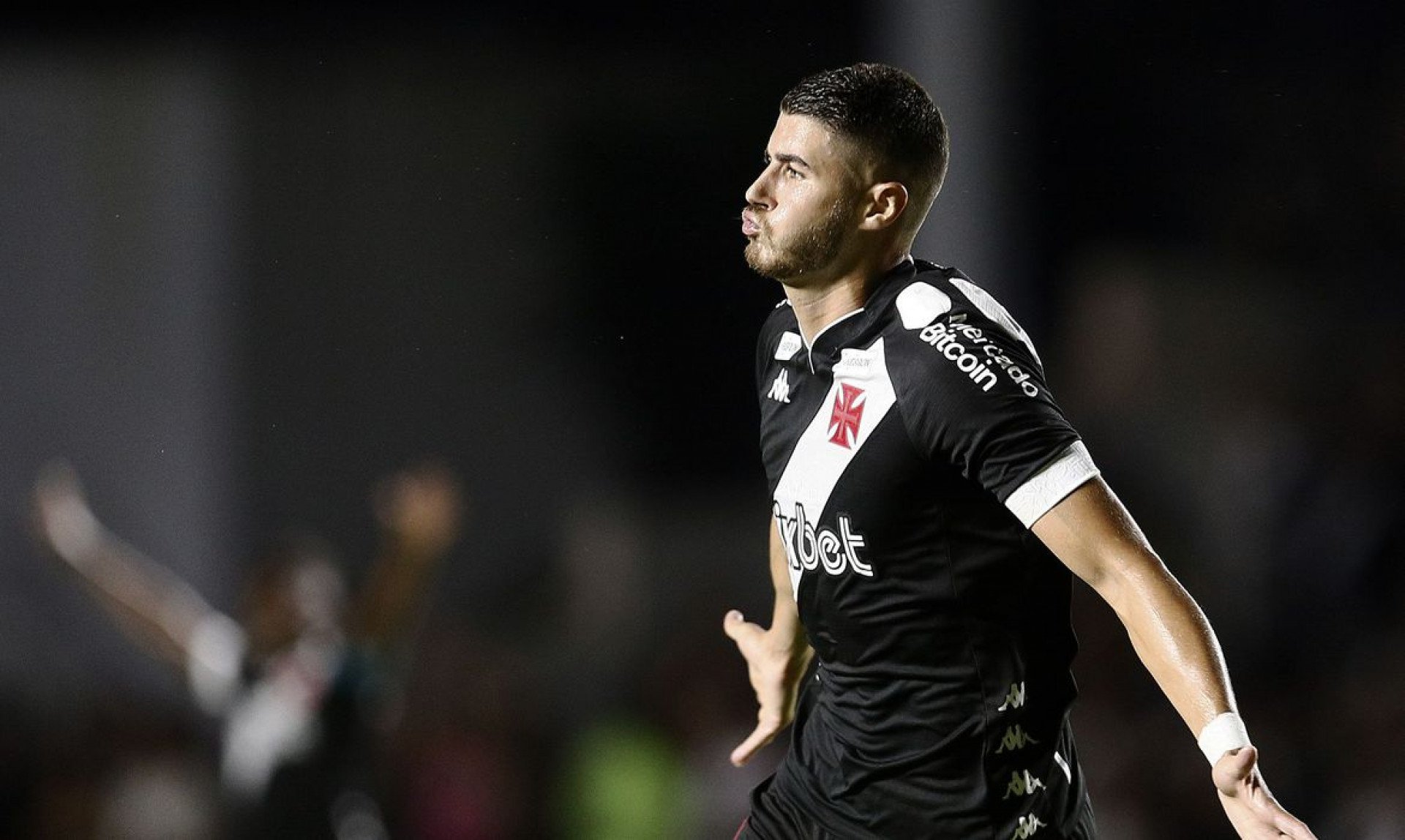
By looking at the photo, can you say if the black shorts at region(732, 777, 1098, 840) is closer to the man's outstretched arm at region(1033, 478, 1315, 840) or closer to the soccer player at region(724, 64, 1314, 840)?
the soccer player at region(724, 64, 1314, 840)

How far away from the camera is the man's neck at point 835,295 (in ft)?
11.0

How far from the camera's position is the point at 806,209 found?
3.29 meters

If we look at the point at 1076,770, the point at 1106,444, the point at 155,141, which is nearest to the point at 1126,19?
the point at 1106,444

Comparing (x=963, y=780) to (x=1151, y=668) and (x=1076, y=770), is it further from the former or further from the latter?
Answer: (x=1151, y=668)

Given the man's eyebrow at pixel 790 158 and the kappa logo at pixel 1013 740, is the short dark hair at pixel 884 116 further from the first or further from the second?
the kappa logo at pixel 1013 740

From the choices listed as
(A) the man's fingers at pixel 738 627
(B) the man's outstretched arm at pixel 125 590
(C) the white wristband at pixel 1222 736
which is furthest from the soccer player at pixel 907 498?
(B) the man's outstretched arm at pixel 125 590

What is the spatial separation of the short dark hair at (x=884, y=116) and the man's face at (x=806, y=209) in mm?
34

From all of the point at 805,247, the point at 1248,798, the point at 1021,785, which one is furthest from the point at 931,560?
the point at 1248,798

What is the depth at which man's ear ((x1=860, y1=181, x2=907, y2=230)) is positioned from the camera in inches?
131

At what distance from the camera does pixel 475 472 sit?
35.8 ft

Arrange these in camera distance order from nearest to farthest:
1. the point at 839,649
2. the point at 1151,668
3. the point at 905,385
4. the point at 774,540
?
1. the point at 1151,668
2. the point at 905,385
3. the point at 839,649
4. the point at 774,540

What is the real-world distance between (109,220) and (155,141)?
1.88 feet

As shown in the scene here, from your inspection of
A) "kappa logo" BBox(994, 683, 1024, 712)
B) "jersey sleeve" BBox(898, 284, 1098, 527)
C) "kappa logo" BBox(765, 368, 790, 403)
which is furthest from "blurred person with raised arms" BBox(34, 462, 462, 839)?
"jersey sleeve" BBox(898, 284, 1098, 527)

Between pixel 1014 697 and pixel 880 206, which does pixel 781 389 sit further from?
pixel 1014 697
